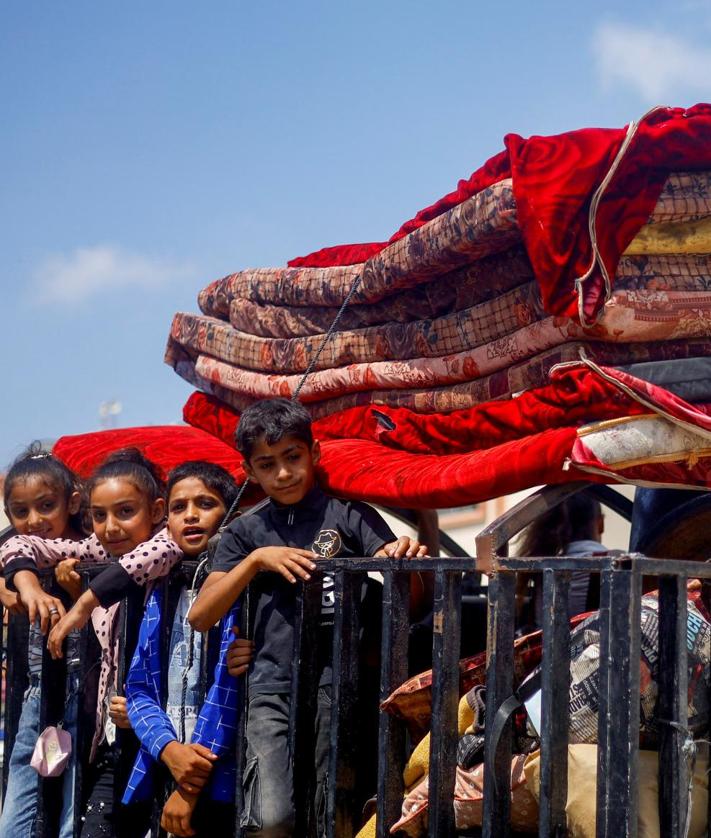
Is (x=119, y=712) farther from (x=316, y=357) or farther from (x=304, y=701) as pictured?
(x=316, y=357)

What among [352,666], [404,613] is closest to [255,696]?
[352,666]

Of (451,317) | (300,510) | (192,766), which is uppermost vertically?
(451,317)

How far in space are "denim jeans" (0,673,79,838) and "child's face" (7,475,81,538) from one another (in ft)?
1.89

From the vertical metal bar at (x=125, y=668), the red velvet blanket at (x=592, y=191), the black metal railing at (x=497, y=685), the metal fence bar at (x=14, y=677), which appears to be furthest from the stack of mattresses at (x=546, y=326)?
the metal fence bar at (x=14, y=677)

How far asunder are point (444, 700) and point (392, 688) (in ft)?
0.72

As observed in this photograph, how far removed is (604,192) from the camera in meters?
2.95

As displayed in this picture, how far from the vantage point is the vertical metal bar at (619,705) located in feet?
6.86

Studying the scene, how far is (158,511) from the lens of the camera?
3965mm

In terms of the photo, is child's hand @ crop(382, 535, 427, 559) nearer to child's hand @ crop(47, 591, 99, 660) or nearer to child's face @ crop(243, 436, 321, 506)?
child's face @ crop(243, 436, 321, 506)

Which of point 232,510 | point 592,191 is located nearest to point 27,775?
point 232,510

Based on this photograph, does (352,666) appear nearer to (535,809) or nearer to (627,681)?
(535,809)

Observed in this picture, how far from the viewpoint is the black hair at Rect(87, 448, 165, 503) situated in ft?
12.7

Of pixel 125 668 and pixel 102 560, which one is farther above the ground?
pixel 102 560

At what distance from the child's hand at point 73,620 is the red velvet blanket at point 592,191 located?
1.62m
